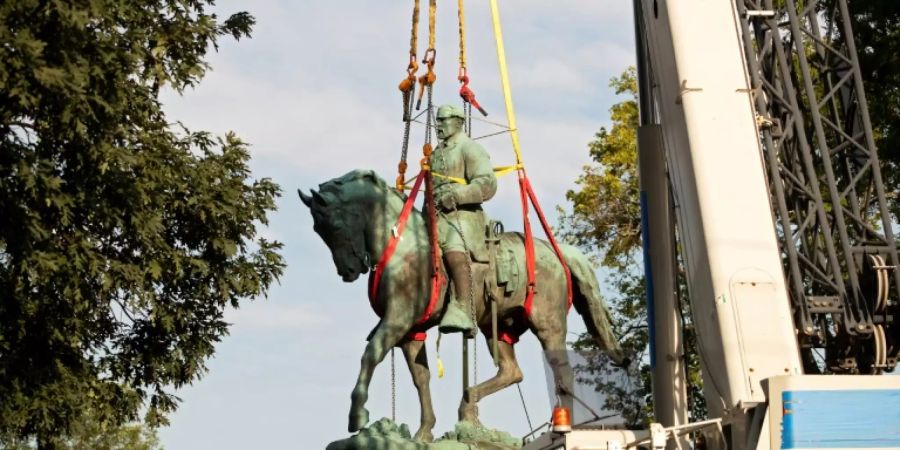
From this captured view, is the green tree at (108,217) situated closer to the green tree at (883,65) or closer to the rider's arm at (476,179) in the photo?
the rider's arm at (476,179)

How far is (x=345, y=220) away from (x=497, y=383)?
2451 mm

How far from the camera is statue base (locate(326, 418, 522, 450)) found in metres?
15.0

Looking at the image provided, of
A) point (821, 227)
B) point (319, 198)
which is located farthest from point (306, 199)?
point (821, 227)

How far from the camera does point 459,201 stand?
53.4 ft

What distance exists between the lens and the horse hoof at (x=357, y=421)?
→ 15.3 metres

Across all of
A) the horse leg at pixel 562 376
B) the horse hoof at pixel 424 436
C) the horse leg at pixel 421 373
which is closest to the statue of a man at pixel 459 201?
the horse leg at pixel 421 373

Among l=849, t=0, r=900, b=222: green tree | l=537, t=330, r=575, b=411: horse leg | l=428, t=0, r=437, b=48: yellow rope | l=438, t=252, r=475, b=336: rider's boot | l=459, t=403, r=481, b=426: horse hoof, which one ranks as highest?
l=849, t=0, r=900, b=222: green tree

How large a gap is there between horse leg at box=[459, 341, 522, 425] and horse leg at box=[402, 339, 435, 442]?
1.16 ft

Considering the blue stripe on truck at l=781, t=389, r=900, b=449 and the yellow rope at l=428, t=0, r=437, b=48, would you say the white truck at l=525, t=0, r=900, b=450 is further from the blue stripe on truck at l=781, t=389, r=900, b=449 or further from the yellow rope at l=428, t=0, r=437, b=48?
the yellow rope at l=428, t=0, r=437, b=48

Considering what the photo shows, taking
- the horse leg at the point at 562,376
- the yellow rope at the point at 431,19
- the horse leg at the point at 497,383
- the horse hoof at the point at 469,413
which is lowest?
the horse leg at the point at 562,376

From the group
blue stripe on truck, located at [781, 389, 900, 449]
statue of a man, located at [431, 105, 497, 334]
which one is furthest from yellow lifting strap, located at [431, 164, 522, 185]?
blue stripe on truck, located at [781, 389, 900, 449]

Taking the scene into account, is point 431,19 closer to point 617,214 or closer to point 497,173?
point 497,173

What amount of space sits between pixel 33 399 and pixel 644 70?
345 inches

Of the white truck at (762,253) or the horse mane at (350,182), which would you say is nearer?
the white truck at (762,253)
